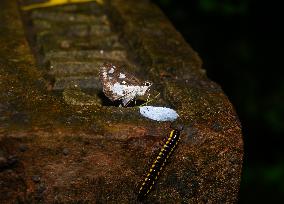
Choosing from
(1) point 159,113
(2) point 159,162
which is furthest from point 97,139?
(1) point 159,113

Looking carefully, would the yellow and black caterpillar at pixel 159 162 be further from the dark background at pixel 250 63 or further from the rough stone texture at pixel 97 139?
the dark background at pixel 250 63

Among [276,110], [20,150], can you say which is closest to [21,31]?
[20,150]

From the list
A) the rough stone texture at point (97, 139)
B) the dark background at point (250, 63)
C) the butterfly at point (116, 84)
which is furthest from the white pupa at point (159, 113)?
the dark background at point (250, 63)

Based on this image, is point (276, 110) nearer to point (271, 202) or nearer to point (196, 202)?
point (271, 202)

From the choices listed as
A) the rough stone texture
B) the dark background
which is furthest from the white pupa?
the dark background

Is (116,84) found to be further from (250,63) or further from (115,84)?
(250,63)

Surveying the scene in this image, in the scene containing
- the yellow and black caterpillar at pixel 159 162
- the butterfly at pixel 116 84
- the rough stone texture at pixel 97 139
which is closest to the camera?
the rough stone texture at pixel 97 139
